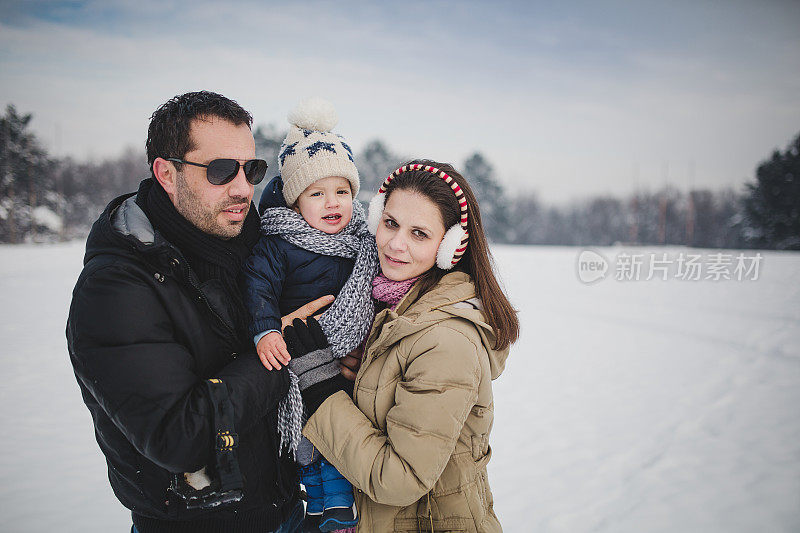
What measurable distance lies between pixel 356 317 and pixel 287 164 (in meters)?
1.09

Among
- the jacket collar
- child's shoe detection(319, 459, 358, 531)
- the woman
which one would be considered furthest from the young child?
the jacket collar

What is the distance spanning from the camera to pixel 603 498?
4.79m

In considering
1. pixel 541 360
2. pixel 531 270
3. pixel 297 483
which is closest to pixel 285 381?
pixel 297 483

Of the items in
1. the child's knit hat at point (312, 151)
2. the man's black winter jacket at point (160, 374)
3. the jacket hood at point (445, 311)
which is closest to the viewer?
the man's black winter jacket at point (160, 374)

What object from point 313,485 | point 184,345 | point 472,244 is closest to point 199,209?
point 184,345

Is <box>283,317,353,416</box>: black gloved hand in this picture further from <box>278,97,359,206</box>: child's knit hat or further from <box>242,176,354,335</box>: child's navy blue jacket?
<box>278,97,359,206</box>: child's knit hat

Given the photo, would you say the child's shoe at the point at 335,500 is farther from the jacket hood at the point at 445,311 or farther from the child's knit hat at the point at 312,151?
the child's knit hat at the point at 312,151

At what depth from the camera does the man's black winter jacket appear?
1.60 metres

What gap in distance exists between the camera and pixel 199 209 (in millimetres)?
2037

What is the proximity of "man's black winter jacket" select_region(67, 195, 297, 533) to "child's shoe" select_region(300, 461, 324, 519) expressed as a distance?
0.39 ft

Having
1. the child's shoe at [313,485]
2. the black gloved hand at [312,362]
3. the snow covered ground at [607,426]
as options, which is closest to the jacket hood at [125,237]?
the black gloved hand at [312,362]

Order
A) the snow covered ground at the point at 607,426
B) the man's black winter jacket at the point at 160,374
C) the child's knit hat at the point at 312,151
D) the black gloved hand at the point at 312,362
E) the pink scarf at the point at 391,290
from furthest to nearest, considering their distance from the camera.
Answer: the snow covered ground at the point at 607,426 → the child's knit hat at the point at 312,151 → the pink scarf at the point at 391,290 → the black gloved hand at the point at 312,362 → the man's black winter jacket at the point at 160,374

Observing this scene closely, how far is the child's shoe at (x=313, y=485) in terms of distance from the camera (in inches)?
90.0

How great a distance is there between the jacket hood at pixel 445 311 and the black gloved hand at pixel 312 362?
39 cm
